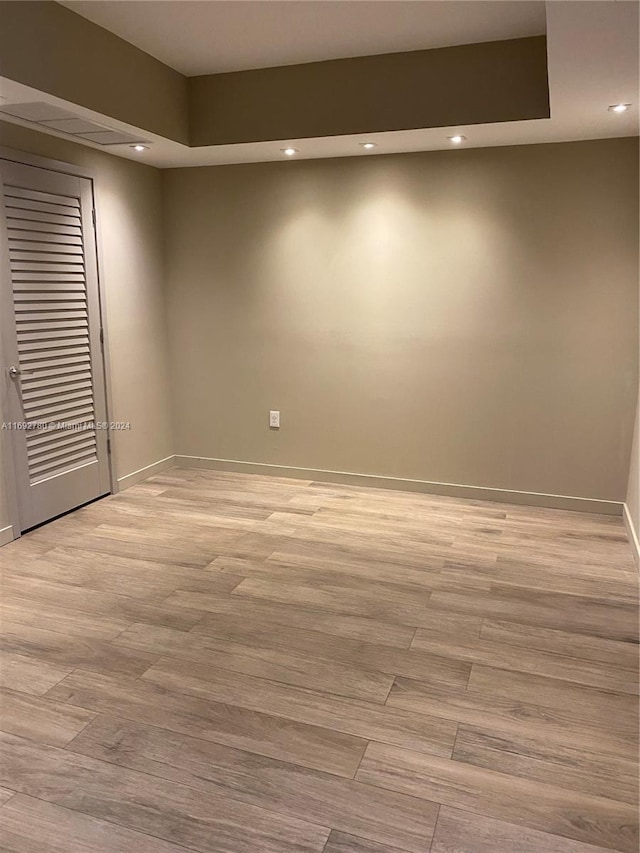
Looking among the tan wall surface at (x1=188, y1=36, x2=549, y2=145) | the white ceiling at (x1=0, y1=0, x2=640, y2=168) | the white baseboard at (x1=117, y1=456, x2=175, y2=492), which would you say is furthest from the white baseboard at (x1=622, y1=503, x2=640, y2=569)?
the white baseboard at (x1=117, y1=456, x2=175, y2=492)

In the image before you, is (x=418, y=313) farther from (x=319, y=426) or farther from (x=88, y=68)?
(x=88, y=68)

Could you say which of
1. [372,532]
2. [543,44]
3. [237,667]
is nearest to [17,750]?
[237,667]

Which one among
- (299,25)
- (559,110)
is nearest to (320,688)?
(559,110)

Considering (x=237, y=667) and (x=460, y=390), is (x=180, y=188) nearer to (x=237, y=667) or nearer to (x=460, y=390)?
(x=460, y=390)

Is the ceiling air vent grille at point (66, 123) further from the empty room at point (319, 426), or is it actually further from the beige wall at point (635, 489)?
the beige wall at point (635, 489)

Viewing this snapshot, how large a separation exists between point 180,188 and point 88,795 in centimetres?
394

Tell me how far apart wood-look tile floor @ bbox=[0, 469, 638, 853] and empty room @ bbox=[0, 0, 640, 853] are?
13 millimetres

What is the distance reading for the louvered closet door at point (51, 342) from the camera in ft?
11.7

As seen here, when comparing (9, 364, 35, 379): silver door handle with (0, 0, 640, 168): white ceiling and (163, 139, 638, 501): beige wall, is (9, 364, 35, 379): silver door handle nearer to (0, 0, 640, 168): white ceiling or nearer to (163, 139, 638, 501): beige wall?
(0, 0, 640, 168): white ceiling

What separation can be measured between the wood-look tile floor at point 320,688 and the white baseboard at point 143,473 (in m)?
0.71

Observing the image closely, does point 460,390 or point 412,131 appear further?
point 460,390

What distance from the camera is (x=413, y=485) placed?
177 inches

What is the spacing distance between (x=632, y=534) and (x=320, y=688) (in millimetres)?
2086

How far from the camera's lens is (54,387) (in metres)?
3.88
